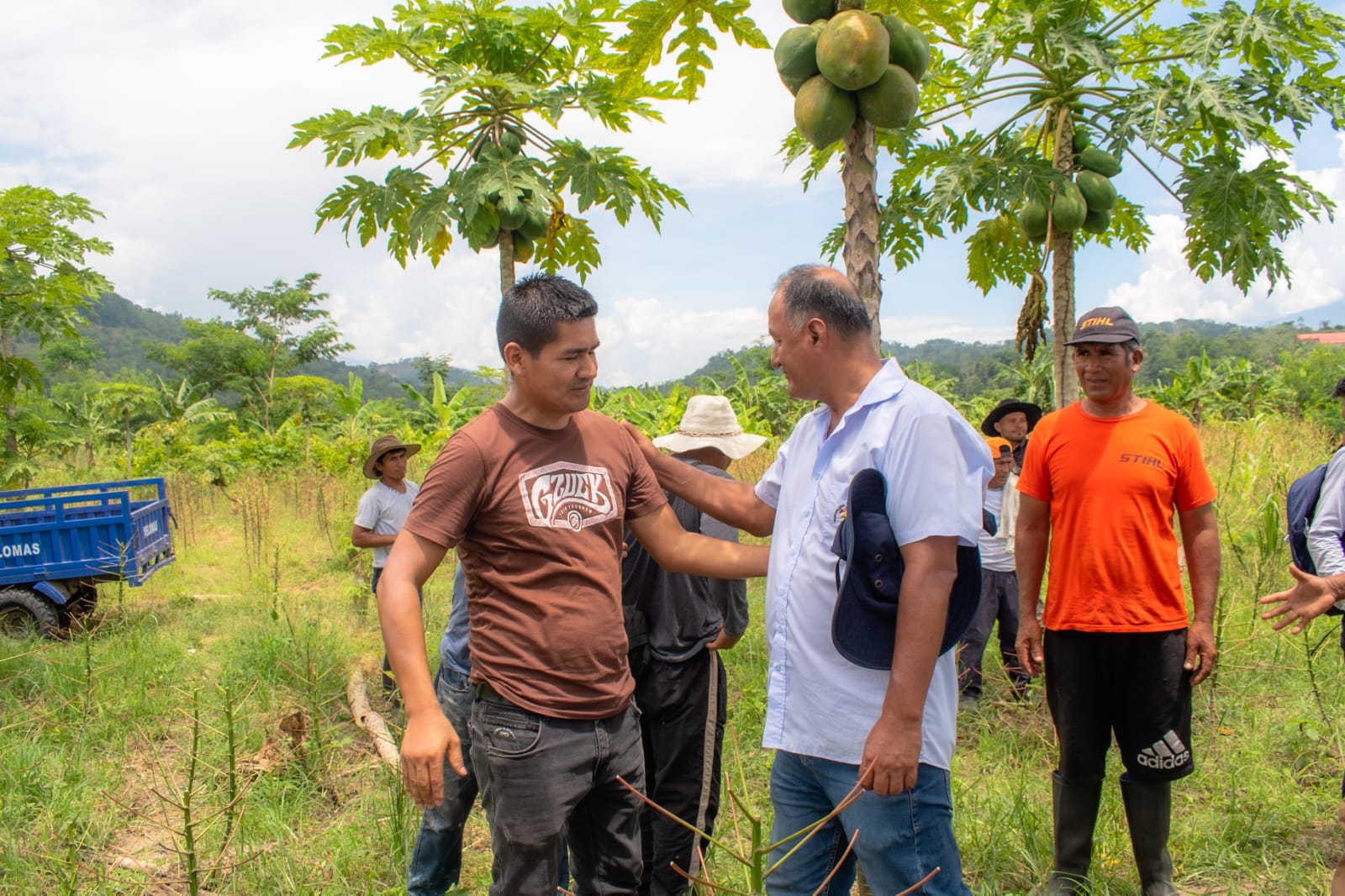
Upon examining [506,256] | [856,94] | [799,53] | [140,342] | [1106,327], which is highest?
[140,342]

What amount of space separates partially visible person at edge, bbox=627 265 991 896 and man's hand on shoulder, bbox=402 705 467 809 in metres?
0.70

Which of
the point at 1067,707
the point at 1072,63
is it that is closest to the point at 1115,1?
the point at 1072,63

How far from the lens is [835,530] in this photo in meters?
1.96

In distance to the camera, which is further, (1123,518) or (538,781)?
(1123,518)

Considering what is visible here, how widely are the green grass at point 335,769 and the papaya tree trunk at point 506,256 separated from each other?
216cm

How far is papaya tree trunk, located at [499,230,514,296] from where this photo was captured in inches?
157

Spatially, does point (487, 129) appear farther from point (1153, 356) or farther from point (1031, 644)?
point (1153, 356)

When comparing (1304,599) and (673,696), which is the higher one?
(1304,599)

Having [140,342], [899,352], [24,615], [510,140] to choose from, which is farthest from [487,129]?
[140,342]

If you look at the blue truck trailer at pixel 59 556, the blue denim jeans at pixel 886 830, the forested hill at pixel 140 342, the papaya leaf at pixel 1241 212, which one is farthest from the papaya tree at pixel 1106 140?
the forested hill at pixel 140 342

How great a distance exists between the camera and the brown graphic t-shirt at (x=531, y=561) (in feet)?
6.86

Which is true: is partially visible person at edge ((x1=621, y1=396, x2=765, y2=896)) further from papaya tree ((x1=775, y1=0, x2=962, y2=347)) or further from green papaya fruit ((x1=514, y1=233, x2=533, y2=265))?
green papaya fruit ((x1=514, y1=233, x2=533, y2=265))

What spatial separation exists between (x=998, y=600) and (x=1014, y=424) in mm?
1046

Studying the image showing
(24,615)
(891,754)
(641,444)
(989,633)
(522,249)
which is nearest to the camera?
(891,754)
